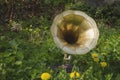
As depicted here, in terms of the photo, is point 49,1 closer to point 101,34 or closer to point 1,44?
point 101,34

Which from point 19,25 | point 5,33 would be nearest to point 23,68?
point 5,33

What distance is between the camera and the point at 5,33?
757 centimetres

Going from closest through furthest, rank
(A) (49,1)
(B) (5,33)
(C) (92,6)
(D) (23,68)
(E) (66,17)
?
1. (E) (66,17)
2. (D) (23,68)
3. (B) (5,33)
4. (A) (49,1)
5. (C) (92,6)

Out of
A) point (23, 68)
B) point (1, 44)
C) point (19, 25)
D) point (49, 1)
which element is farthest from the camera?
point (49, 1)

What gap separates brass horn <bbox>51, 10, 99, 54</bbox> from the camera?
4289 mm

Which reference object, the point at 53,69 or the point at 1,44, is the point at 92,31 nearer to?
the point at 53,69

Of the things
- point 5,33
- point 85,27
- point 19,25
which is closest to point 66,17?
point 85,27

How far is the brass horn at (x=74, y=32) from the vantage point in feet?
14.1

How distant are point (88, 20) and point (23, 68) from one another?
120 cm

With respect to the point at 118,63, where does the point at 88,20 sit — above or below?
above

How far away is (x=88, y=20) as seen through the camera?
4.60 metres

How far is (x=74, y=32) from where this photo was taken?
4602 mm

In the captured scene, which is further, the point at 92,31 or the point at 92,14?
the point at 92,14

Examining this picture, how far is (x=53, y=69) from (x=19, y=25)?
10.8 ft
